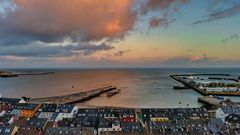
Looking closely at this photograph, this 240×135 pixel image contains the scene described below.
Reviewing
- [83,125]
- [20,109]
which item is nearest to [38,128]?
[83,125]

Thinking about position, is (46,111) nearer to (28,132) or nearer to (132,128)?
(28,132)

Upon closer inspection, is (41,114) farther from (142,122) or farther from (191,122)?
(191,122)

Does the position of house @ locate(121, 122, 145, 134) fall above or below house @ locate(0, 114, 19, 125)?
below

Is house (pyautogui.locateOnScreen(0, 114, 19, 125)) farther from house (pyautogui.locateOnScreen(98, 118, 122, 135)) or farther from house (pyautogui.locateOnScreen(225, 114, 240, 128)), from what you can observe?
house (pyautogui.locateOnScreen(225, 114, 240, 128))

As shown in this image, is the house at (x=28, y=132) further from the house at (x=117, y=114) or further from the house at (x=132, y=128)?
the house at (x=132, y=128)

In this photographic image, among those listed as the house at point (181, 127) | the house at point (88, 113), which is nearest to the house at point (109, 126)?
the house at point (88, 113)

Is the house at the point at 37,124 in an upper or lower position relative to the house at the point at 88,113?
lower

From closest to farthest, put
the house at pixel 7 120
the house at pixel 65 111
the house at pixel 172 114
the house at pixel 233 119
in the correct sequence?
the house at pixel 7 120
the house at pixel 233 119
the house at pixel 172 114
the house at pixel 65 111

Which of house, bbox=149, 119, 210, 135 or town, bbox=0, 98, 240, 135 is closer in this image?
house, bbox=149, 119, 210, 135

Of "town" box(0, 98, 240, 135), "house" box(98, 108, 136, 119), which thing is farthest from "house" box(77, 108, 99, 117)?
"house" box(98, 108, 136, 119)
